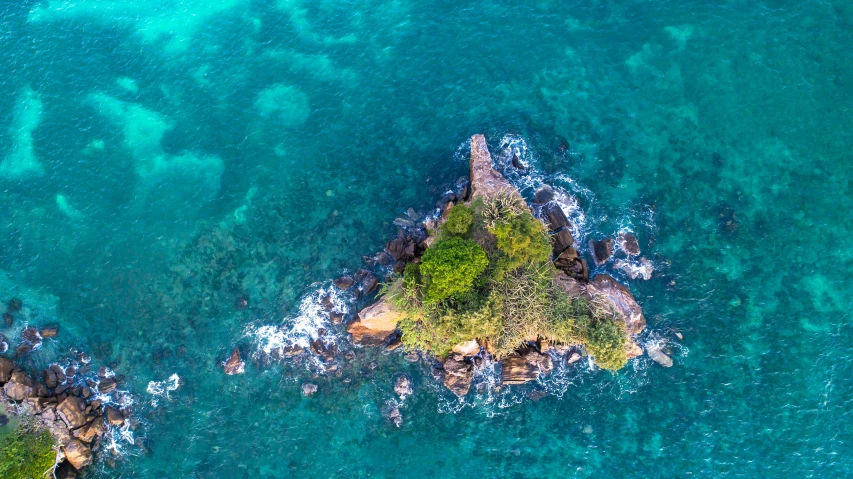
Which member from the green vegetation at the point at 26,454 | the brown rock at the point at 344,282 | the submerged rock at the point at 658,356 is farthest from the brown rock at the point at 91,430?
the submerged rock at the point at 658,356

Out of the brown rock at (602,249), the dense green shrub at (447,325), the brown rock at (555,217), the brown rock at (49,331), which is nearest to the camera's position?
the dense green shrub at (447,325)

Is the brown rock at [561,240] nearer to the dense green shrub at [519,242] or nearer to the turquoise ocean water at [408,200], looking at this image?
the turquoise ocean water at [408,200]

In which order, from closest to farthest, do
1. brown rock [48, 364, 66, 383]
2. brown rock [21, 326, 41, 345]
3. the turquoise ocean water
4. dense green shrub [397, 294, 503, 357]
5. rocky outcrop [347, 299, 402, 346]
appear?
1. dense green shrub [397, 294, 503, 357]
2. rocky outcrop [347, 299, 402, 346]
3. the turquoise ocean water
4. brown rock [48, 364, 66, 383]
5. brown rock [21, 326, 41, 345]

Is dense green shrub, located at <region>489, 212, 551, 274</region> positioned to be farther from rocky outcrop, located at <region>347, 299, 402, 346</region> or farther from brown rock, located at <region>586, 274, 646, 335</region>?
rocky outcrop, located at <region>347, 299, 402, 346</region>

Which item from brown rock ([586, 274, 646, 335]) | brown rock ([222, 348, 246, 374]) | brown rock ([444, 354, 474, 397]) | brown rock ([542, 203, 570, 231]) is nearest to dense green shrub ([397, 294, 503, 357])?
brown rock ([444, 354, 474, 397])

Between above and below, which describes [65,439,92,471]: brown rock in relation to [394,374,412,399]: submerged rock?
below

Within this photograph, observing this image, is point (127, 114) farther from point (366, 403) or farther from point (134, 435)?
point (366, 403)

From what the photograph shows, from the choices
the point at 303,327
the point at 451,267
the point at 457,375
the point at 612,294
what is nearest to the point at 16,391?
the point at 303,327
